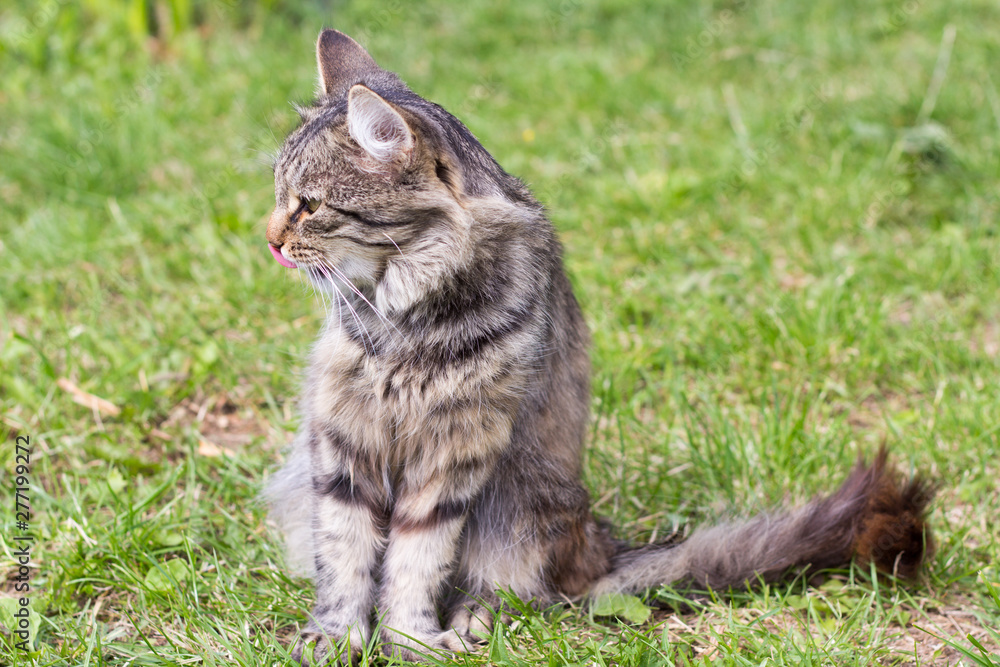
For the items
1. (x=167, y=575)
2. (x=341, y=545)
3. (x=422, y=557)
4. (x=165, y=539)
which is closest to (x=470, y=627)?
(x=422, y=557)

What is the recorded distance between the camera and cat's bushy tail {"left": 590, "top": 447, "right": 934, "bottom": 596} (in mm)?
2279

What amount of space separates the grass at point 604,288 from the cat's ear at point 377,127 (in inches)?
31.0

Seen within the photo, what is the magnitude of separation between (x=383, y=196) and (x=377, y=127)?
0.15 m

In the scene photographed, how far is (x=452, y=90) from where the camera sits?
5.18 metres

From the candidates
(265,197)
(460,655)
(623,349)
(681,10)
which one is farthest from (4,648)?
(681,10)

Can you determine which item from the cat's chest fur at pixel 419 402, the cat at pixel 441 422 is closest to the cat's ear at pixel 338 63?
the cat at pixel 441 422

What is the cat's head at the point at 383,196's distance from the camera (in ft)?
6.06

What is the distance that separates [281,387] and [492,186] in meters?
1.58

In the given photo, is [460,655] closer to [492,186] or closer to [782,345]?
[492,186]

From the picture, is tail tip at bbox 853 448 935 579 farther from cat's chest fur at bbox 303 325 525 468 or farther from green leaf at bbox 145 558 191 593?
green leaf at bbox 145 558 191 593

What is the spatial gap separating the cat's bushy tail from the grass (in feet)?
0.27

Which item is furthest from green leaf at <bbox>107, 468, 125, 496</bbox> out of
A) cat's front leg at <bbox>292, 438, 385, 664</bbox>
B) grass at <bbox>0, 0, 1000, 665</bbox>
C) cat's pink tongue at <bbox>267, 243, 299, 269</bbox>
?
cat's pink tongue at <bbox>267, 243, 299, 269</bbox>

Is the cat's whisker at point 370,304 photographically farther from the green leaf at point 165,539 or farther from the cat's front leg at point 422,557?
the green leaf at point 165,539

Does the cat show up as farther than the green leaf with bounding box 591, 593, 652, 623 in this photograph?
No
